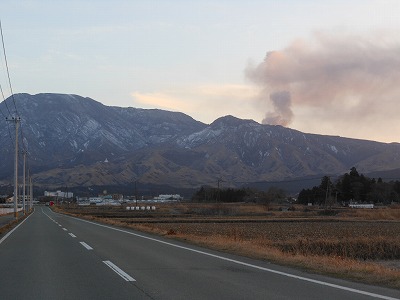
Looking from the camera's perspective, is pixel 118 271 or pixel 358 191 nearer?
pixel 118 271

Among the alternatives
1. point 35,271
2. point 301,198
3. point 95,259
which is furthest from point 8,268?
point 301,198

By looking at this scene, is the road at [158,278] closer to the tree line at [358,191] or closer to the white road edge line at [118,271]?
the white road edge line at [118,271]

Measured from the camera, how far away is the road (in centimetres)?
1065

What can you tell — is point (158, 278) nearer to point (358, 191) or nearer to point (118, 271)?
point (118, 271)

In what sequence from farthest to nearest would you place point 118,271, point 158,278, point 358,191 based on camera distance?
1. point 358,191
2. point 118,271
3. point 158,278

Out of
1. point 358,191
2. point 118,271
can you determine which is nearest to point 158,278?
point 118,271

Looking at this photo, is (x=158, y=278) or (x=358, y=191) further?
(x=358, y=191)

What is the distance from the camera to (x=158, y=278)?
12750 millimetres

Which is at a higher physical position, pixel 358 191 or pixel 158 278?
pixel 358 191

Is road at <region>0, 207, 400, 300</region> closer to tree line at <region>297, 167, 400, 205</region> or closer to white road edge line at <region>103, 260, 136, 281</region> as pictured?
white road edge line at <region>103, 260, 136, 281</region>

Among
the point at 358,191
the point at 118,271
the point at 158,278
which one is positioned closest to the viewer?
the point at 158,278

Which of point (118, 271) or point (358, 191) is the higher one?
point (358, 191)

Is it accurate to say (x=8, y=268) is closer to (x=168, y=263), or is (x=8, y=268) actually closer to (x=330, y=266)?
(x=168, y=263)

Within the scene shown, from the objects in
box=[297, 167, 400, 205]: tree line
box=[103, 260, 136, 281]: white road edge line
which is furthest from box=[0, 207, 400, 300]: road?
box=[297, 167, 400, 205]: tree line
